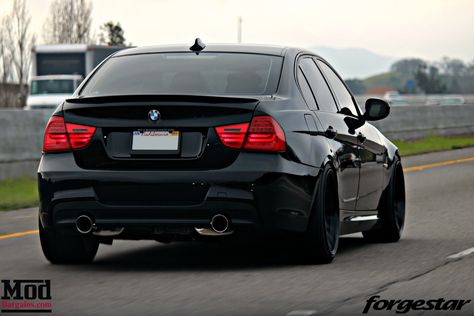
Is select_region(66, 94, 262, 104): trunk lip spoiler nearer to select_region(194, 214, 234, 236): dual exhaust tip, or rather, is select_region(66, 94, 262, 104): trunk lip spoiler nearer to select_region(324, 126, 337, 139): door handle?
select_region(194, 214, 234, 236): dual exhaust tip

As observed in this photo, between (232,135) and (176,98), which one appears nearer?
(232,135)

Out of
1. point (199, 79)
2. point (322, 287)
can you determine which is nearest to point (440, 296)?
point (322, 287)

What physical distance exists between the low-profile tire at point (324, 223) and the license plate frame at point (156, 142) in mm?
1100

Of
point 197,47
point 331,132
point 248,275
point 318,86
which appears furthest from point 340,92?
point 248,275

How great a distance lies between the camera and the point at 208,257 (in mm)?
10609

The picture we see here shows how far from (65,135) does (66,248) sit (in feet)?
3.15

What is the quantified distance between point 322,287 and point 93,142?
1853 mm

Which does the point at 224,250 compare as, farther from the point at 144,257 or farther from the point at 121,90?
the point at 121,90

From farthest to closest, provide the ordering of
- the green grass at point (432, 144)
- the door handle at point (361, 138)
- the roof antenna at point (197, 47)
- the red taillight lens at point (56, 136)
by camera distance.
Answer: the green grass at point (432, 144), the door handle at point (361, 138), the roof antenna at point (197, 47), the red taillight lens at point (56, 136)

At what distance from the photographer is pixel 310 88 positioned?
1047 cm

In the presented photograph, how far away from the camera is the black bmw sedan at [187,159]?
9234mm

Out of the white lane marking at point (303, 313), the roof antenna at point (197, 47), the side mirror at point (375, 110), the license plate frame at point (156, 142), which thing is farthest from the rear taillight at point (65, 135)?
the side mirror at point (375, 110)

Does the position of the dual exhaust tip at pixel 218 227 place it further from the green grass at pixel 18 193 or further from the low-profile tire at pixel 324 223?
the green grass at pixel 18 193

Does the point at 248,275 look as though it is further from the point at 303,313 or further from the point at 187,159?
the point at 303,313
